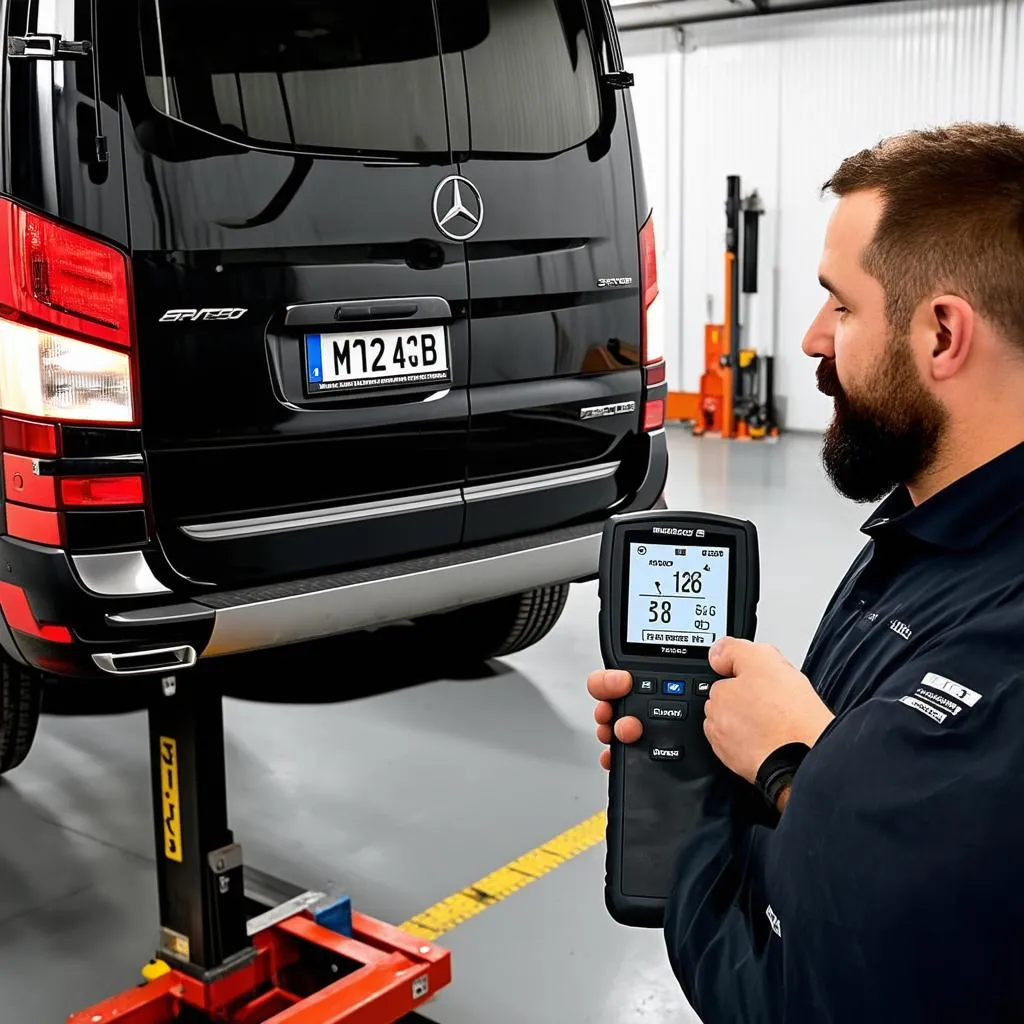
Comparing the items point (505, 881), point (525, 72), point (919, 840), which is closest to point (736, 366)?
point (525, 72)

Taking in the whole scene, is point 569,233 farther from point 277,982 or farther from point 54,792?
point 54,792

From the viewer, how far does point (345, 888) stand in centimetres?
308

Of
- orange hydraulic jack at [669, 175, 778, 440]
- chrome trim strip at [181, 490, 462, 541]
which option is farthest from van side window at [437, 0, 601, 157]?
orange hydraulic jack at [669, 175, 778, 440]

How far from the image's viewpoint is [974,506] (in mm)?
1080

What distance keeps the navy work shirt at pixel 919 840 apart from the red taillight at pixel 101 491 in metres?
1.57

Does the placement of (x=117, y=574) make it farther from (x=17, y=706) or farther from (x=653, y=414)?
(x=653, y=414)

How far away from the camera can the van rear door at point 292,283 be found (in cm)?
237

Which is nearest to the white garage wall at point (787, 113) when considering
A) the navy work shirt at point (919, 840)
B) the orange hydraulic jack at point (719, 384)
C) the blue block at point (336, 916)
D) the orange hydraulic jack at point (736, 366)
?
the orange hydraulic jack at point (736, 366)

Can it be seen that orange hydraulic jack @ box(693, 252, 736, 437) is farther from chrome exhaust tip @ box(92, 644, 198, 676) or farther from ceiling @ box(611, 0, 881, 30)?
chrome exhaust tip @ box(92, 644, 198, 676)

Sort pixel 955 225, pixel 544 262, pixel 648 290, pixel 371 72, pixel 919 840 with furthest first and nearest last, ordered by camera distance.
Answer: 1. pixel 648 290
2. pixel 544 262
3. pixel 371 72
4. pixel 955 225
5. pixel 919 840

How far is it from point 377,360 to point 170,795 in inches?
38.6

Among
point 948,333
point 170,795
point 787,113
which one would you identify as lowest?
point 170,795

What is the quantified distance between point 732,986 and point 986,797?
0.30 m

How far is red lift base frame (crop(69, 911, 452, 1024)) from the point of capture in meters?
2.34
